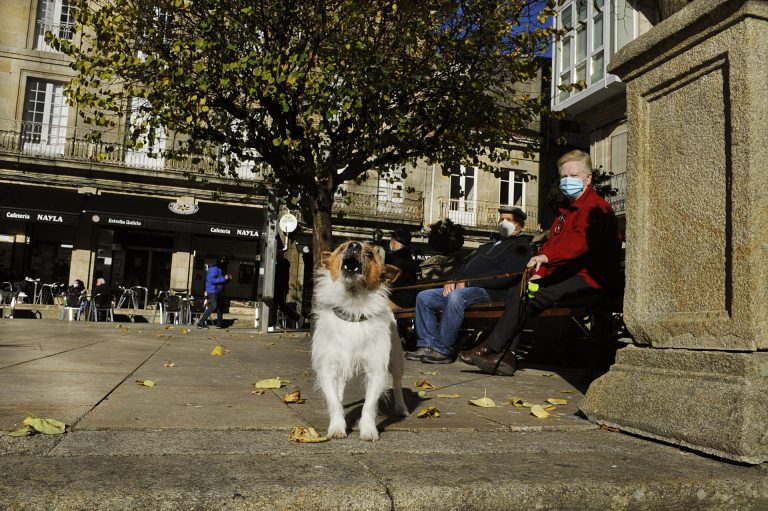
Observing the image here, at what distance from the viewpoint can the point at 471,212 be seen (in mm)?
28375

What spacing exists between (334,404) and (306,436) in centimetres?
31

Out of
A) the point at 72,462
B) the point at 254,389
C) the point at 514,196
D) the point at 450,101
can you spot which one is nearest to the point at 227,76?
the point at 450,101

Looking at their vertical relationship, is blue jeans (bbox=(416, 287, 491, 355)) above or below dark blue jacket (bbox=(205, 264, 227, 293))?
below

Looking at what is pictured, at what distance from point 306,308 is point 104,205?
7.96 metres

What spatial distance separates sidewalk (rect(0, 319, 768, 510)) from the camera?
203 centimetres

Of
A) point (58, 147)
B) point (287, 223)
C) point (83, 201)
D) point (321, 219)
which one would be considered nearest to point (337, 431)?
point (321, 219)

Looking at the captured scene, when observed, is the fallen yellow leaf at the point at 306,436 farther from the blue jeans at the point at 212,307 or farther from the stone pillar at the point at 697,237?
the blue jeans at the point at 212,307

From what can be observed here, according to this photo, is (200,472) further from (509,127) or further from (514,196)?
(514,196)

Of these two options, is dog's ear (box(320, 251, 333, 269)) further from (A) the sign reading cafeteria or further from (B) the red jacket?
(A) the sign reading cafeteria

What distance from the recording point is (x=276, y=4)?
380 inches

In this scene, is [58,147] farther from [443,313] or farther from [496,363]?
[496,363]

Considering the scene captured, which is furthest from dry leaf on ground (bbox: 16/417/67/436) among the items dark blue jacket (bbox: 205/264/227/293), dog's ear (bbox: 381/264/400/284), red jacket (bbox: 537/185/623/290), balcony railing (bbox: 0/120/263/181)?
balcony railing (bbox: 0/120/263/181)

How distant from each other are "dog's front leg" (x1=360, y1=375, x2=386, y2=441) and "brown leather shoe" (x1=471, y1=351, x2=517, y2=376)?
250cm

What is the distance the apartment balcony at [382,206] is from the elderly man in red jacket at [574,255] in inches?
831
